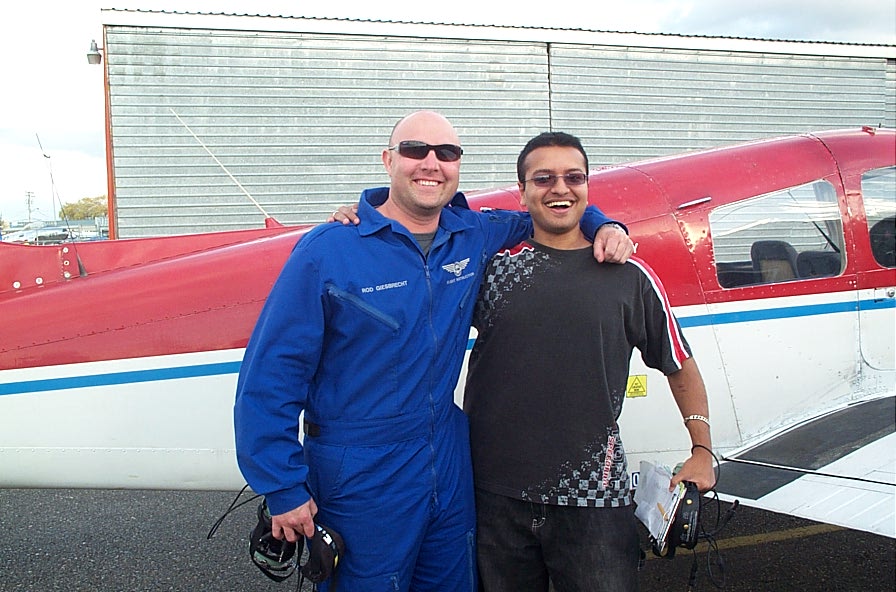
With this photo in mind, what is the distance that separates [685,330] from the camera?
350cm

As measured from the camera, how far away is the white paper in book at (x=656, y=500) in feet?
7.71

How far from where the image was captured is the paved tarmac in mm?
4078

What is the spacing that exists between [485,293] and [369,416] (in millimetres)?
560

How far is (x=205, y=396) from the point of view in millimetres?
3213

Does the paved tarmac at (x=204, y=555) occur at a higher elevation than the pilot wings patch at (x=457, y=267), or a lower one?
lower

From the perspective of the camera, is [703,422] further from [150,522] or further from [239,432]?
[150,522]

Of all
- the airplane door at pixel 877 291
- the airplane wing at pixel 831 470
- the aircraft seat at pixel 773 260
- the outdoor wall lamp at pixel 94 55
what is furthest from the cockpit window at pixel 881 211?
the outdoor wall lamp at pixel 94 55

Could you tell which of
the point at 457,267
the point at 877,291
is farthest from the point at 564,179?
the point at 877,291

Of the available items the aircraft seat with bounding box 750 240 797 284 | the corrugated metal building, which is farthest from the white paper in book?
the corrugated metal building

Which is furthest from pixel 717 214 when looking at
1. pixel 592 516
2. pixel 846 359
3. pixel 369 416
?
pixel 369 416

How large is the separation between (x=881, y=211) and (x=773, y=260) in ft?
2.28

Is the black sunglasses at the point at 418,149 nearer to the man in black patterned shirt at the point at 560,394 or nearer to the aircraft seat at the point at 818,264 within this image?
the man in black patterned shirt at the point at 560,394

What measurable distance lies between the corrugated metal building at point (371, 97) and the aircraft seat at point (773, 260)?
9205mm

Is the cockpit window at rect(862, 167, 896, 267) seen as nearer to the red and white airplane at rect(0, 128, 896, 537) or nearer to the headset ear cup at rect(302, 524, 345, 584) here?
the red and white airplane at rect(0, 128, 896, 537)
